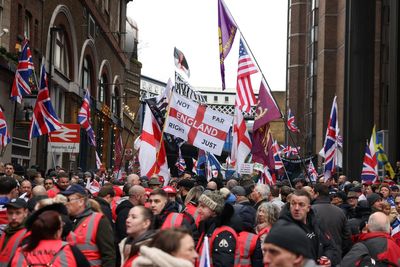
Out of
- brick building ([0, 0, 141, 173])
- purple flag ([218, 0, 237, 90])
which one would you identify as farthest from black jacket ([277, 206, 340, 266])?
brick building ([0, 0, 141, 173])

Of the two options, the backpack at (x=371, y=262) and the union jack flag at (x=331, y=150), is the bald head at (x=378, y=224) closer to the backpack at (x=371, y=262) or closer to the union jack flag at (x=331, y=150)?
the backpack at (x=371, y=262)

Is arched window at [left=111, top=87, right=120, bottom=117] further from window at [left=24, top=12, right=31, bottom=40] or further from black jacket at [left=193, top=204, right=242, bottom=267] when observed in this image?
black jacket at [left=193, top=204, right=242, bottom=267]

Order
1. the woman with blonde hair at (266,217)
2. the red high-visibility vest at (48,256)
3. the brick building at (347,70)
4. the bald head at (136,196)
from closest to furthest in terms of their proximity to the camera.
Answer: the red high-visibility vest at (48,256) → the woman with blonde hair at (266,217) → the bald head at (136,196) → the brick building at (347,70)

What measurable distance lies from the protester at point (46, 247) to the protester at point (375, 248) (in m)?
2.80

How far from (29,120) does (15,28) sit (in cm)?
321

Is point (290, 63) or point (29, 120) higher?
point (290, 63)

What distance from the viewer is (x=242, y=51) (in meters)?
18.4

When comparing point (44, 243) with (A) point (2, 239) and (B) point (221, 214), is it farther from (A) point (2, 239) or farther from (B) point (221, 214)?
(B) point (221, 214)

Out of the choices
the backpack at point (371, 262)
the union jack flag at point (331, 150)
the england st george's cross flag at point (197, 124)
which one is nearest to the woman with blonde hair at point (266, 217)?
the backpack at point (371, 262)

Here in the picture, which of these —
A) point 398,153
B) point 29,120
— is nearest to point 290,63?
point 398,153

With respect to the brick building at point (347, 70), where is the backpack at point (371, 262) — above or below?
below

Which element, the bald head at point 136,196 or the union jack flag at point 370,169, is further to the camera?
the union jack flag at point 370,169

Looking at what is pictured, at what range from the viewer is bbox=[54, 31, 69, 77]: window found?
4038 cm

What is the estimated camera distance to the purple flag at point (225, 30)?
19.4m
